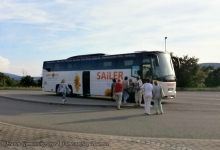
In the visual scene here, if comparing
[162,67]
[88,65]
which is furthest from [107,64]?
[162,67]

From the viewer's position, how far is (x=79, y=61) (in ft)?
77.3

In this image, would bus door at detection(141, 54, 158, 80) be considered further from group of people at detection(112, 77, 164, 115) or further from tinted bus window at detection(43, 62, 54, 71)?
tinted bus window at detection(43, 62, 54, 71)

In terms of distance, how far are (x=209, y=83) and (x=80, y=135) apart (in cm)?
8619

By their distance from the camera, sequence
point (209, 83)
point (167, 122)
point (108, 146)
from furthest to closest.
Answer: point (209, 83)
point (167, 122)
point (108, 146)

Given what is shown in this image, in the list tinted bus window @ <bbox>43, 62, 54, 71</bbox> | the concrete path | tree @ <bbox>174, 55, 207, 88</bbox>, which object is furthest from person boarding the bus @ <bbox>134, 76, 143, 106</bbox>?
tree @ <bbox>174, 55, 207, 88</bbox>

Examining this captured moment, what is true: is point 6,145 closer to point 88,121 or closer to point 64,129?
point 64,129

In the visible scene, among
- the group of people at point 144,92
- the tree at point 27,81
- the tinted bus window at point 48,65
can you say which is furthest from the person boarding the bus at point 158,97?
the tree at point 27,81

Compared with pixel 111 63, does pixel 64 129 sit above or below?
below

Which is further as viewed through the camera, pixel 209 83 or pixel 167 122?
pixel 209 83

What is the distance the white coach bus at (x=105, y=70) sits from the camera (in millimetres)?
17734

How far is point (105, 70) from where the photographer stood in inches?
826

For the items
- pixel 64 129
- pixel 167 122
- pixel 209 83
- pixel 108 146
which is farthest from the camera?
pixel 209 83

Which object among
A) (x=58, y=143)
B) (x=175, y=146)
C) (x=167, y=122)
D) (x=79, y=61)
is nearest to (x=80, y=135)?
(x=58, y=143)

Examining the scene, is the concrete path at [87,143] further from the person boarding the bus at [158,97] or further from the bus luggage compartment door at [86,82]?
the bus luggage compartment door at [86,82]
